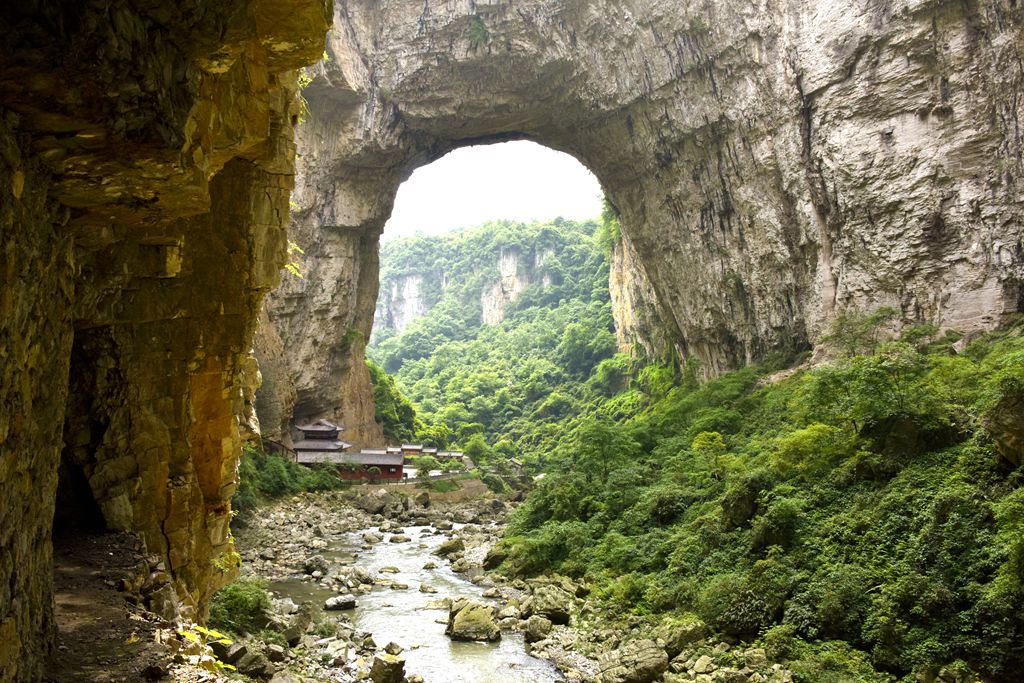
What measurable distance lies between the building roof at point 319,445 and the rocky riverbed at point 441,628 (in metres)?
12.3

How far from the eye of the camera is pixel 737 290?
98.1 feet

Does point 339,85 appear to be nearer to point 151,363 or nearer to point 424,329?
point 151,363

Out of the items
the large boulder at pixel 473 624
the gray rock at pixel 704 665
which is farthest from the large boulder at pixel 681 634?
the large boulder at pixel 473 624

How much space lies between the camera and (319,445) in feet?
116

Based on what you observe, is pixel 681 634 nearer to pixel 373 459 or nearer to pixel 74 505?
pixel 74 505

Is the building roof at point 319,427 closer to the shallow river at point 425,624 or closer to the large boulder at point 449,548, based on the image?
the shallow river at point 425,624

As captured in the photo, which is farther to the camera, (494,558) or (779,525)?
(494,558)

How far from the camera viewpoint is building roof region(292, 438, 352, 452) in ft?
115

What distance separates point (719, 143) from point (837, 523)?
1989 centimetres

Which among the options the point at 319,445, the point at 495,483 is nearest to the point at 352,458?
the point at 319,445

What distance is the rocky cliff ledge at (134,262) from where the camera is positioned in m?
3.57

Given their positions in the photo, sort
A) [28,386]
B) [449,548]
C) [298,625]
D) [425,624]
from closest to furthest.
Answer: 1. [28,386]
2. [298,625]
3. [425,624]
4. [449,548]

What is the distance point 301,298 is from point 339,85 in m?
10.2

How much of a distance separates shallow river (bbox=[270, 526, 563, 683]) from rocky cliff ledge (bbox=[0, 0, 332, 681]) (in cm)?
487
